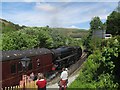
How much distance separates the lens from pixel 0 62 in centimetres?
1709

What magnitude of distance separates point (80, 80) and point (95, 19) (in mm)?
64243

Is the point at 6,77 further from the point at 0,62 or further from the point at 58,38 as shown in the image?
the point at 58,38

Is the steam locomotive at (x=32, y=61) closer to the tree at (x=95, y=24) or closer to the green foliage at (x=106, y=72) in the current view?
the green foliage at (x=106, y=72)

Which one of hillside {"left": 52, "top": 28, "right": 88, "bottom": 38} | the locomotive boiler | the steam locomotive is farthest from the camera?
hillside {"left": 52, "top": 28, "right": 88, "bottom": 38}

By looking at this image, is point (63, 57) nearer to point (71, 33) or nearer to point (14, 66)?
point (14, 66)

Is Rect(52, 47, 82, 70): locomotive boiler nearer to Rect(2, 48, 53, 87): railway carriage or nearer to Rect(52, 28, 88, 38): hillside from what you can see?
Rect(2, 48, 53, 87): railway carriage

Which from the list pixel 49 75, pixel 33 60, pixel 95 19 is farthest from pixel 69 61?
pixel 95 19

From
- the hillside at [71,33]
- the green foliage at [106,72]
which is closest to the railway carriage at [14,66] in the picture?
the green foliage at [106,72]

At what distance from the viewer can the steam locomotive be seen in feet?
58.3

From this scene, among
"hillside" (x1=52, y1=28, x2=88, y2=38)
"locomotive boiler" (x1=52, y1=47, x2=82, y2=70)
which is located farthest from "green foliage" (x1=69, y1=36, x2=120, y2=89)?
"hillside" (x1=52, y1=28, x2=88, y2=38)

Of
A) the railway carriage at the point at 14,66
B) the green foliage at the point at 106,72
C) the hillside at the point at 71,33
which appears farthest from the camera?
the hillside at the point at 71,33

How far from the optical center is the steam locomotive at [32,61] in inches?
700

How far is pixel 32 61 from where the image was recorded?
73.9 feet

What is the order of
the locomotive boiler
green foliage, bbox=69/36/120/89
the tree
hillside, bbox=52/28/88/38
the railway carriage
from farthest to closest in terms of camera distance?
1. the tree
2. hillside, bbox=52/28/88/38
3. the locomotive boiler
4. the railway carriage
5. green foliage, bbox=69/36/120/89
